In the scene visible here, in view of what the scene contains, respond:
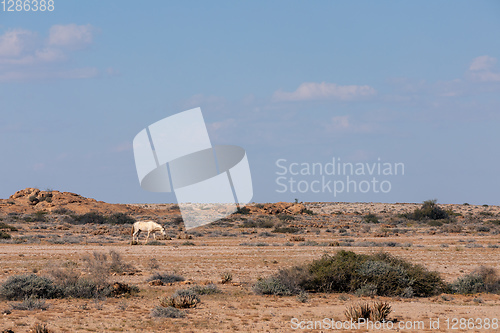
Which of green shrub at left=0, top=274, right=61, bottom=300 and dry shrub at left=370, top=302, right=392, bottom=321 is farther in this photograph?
green shrub at left=0, top=274, right=61, bottom=300

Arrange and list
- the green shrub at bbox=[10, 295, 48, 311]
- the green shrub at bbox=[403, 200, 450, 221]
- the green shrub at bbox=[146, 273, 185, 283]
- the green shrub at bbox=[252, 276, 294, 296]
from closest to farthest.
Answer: the green shrub at bbox=[10, 295, 48, 311] → the green shrub at bbox=[252, 276, 294, 296] → the green shrub at bbox=[146, 273, 185, 283] → the green shrub at bbox=[403, 200, 450, 221]

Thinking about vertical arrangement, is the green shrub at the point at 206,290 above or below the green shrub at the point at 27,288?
below

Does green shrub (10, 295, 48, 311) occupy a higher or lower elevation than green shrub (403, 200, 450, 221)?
lower

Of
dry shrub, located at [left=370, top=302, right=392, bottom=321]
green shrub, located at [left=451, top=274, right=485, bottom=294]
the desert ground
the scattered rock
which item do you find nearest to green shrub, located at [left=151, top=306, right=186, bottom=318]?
the desert ground

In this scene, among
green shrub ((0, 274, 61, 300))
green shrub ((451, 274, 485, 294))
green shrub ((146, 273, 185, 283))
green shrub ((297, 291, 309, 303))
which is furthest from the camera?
green shrub ((146, 273, 185, 283))

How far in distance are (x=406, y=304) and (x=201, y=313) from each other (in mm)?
5660

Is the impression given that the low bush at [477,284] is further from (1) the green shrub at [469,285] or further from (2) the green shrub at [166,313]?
(2) the green shrub at [166,313]

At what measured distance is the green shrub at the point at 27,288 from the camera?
15.5m

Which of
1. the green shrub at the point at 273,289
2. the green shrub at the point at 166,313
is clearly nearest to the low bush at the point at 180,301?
the green shrub at the point at 166,313

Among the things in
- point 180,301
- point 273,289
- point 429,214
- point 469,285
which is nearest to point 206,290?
point 273,289

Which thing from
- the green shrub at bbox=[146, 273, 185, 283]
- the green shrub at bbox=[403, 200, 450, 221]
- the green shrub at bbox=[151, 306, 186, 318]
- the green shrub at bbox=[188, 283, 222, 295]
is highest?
the green shrub at bbox=[403, 200, 450, 221]

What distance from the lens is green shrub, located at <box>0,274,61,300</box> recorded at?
15.5 m

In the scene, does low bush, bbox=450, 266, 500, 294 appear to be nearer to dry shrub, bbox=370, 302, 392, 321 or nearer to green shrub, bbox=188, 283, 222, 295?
dry shrub, bbox=370, 302, 392, 321

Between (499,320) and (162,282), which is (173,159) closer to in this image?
(162,282)
